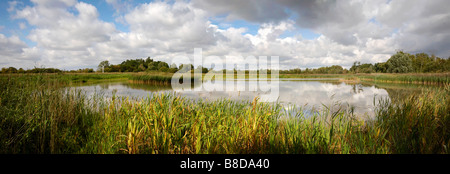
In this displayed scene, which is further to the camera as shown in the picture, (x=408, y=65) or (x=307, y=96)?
(x=408, y=65)

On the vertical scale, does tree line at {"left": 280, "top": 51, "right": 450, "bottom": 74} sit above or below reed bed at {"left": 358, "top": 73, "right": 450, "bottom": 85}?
above

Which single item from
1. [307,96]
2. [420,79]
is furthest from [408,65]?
[307,96]

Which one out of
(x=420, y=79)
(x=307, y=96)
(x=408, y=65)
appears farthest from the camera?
(x=408, y=65)

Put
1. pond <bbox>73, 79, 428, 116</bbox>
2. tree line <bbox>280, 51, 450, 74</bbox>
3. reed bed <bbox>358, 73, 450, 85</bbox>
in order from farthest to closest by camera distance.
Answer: tree line <bbox>280, 51, 450, 74</bbox>
reed bed <bbox>358, 73, 450, 85</bbox>
pond <bbox>73, 79, 428, 116</bbox>

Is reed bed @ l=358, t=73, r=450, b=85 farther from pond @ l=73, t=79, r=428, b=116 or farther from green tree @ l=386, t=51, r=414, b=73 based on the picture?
→ green tree @ l=386, t=51, r=414, b=73

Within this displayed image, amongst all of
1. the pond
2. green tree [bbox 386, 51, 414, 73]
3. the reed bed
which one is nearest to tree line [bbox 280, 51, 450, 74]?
green tree [bbox 386, 51, 414, 73]

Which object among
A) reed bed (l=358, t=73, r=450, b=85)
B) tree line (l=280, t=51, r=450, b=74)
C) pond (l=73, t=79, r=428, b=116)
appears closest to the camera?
pond (l=73, t=79, r=428, b=116)

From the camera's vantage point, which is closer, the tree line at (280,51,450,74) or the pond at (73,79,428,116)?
the pond at (73,79,428,116)

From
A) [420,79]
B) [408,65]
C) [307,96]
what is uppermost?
[408,65]

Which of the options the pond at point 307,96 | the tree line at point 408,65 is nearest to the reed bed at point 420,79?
the pond at point 307,96

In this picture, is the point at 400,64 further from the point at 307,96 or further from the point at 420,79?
the point at 307,96

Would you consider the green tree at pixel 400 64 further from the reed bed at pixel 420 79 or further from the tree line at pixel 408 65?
the reed bed at pixel 420 79

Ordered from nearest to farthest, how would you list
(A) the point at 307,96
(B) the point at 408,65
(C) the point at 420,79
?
(A) the point at 307,96 → (C) the point at 420,79 → (B) the point at 408,65
